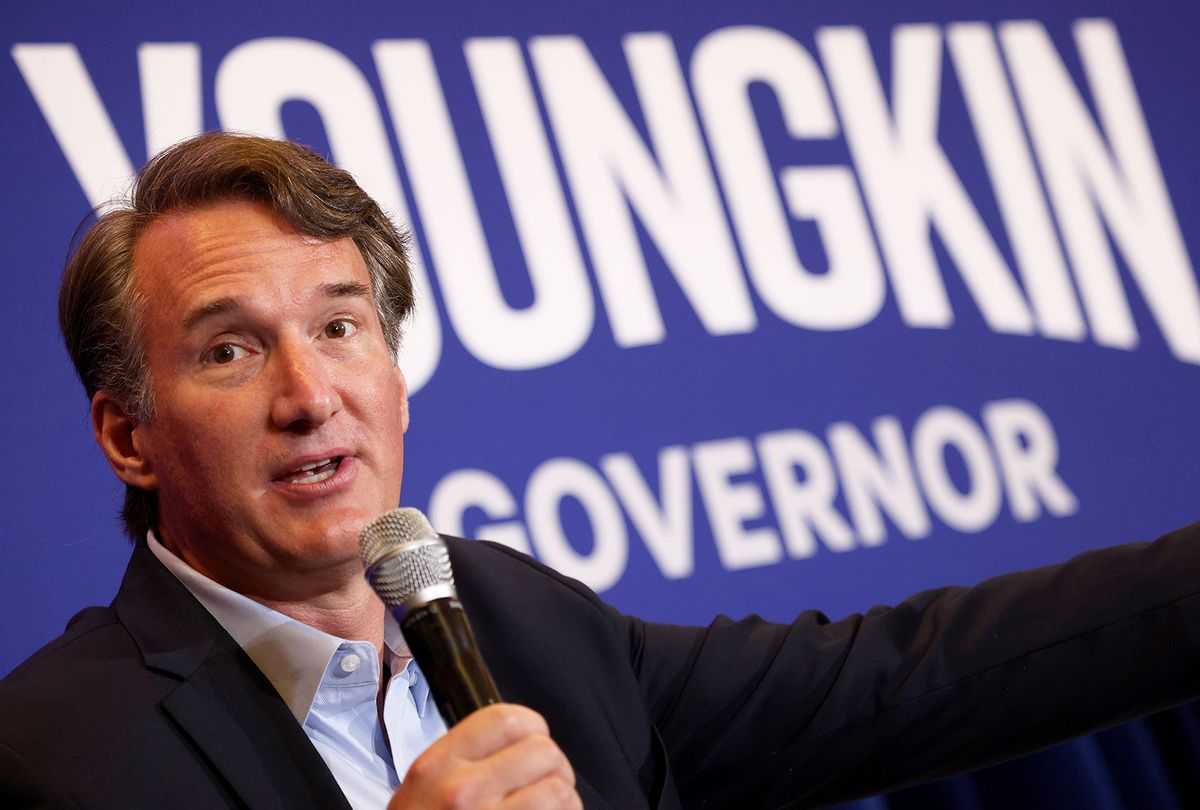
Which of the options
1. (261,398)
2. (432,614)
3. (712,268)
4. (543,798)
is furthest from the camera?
(712,268)

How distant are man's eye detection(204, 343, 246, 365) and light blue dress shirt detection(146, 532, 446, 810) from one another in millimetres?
241

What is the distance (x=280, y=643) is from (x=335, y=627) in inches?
3.6

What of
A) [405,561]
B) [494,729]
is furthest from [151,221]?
[494,729]

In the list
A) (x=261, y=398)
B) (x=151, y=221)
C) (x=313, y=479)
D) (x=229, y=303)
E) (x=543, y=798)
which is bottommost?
(x=543, y=798)

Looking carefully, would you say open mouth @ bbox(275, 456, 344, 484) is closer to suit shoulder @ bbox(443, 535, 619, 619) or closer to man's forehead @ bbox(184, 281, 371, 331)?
man's forehead @ bbox(184, 281, 371, 331)

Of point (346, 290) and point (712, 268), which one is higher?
point (712, 268)

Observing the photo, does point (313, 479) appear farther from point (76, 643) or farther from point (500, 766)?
point (500, 766)

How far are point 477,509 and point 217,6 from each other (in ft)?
3.22

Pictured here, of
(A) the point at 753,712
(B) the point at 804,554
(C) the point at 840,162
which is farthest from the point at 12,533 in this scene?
(C) the point at 840,162

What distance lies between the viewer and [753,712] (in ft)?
5.62

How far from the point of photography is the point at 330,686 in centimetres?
152

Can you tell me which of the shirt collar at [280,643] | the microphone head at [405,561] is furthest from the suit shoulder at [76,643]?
the microphone head at [405,561]

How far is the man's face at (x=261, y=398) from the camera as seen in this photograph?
58.2 inches

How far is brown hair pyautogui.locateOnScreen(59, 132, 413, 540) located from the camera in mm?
1632
